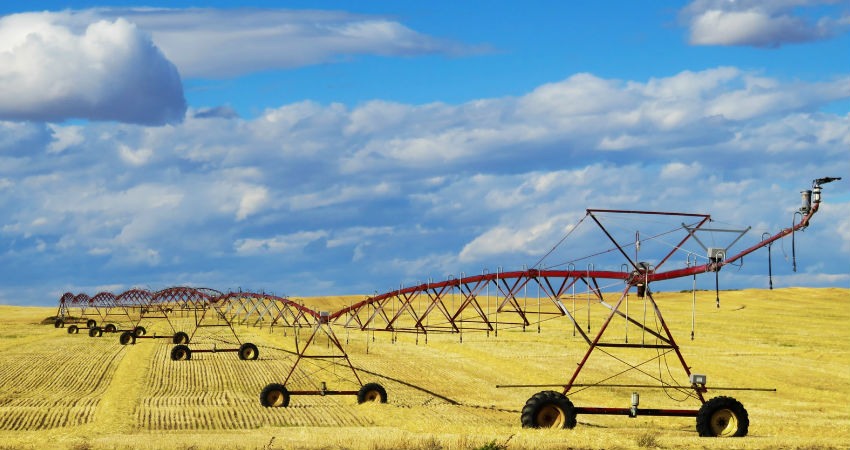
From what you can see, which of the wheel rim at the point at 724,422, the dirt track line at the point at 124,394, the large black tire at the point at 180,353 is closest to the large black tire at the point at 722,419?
the wheel rim at the point at 724,422

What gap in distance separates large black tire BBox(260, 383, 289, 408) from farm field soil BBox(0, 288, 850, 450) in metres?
0.61

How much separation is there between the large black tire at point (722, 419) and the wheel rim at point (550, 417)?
16.5 feet

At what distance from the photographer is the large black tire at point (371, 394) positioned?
48.3 m

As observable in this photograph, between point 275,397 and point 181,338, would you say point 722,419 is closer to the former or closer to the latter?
point 275,397

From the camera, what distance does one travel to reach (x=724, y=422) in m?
35.6

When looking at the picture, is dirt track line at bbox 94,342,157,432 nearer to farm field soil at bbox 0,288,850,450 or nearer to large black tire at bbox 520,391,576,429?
farm field soil at bbox 0,288,850,450

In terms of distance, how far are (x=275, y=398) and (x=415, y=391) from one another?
9030 millimetres

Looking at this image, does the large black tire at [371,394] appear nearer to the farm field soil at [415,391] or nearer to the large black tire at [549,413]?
the farm field soil at [415,391]

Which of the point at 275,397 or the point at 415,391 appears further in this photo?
the point at 415,391

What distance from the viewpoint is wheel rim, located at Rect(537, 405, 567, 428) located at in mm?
34719

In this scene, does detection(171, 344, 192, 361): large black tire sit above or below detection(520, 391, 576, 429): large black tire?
above

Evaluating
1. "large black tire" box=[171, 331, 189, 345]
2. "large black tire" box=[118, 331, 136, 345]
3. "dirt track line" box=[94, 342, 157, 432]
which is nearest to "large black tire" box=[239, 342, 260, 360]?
"dirt track line" box=[94, 342, 157, 432]

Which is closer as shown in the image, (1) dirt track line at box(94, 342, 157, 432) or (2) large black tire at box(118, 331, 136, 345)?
(1) dirt track line at box(94, 342, 157, 432)

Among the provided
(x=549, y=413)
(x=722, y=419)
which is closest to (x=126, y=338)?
(x=549, y=413)
